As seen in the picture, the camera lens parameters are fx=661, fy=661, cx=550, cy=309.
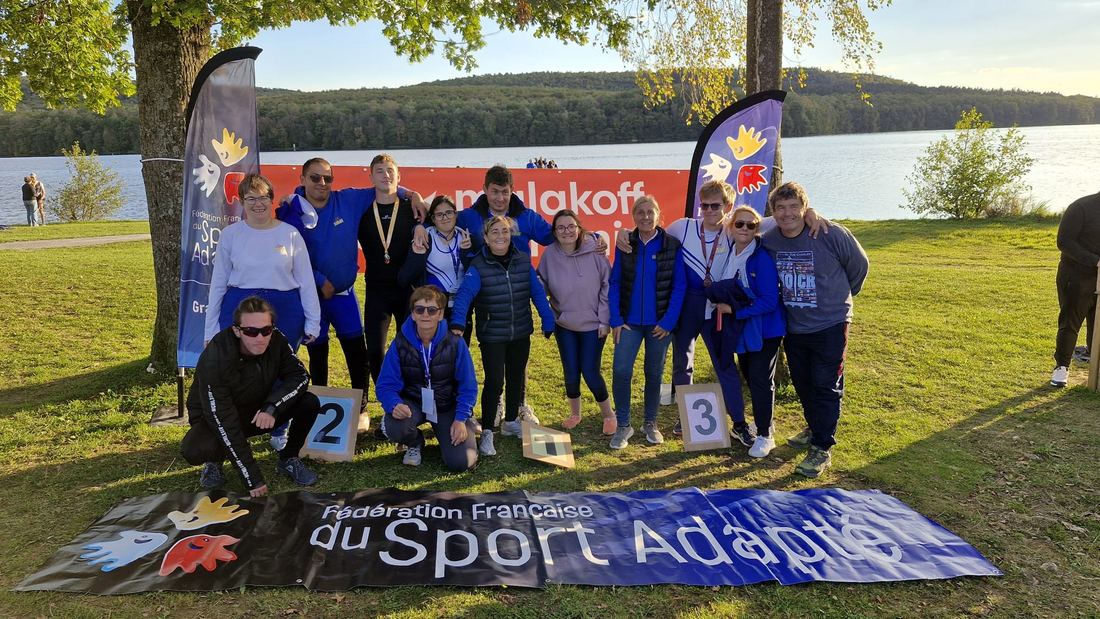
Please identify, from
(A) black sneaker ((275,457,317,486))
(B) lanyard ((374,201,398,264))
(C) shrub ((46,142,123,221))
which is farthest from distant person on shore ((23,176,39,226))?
(A) black sneaker ((275,457,317,486))

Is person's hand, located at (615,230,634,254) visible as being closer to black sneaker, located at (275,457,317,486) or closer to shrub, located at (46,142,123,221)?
black sneaker, located at (275,457,317,486)

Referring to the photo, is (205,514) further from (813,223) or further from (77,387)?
(813,223)

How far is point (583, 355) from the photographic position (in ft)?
16.5

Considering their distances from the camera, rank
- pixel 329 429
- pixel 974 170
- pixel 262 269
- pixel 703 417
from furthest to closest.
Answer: pixel 974 170
pixel 703 417
pixel 329 429
pixel 262 269

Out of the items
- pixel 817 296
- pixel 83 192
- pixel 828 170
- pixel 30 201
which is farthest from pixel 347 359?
pixel 828 170

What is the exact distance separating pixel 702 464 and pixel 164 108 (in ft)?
17.6

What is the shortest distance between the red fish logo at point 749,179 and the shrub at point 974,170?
19.3 m

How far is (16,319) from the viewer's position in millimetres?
8016

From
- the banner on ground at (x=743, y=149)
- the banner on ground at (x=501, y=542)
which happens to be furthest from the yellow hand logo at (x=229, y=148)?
the banner on ground at (x=743, y=149)

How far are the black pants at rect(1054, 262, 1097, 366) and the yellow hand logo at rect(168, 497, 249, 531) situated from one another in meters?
6.95

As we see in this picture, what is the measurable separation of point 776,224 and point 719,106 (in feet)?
16.7

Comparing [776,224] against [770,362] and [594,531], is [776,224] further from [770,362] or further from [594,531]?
[594,531]

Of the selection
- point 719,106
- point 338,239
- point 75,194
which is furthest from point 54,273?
point 75,194

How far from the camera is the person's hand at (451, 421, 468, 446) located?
14.4ft
